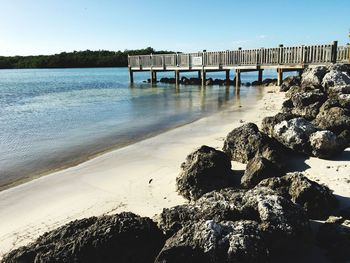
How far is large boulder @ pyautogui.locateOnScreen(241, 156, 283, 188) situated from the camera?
6.43 meters

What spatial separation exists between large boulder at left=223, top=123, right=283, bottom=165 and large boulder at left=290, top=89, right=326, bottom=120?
170 inches

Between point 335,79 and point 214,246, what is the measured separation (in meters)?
13.2

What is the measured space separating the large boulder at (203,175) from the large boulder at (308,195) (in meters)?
1.03

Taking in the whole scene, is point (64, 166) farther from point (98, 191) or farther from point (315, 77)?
point (315, 77)

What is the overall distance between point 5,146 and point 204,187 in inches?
340

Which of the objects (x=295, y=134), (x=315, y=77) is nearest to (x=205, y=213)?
(x=295, y=134)

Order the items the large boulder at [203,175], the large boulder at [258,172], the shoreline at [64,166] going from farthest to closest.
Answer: the shoreline at [64,166] → the large boulder at [258,172] → the large boulder at [203,175]

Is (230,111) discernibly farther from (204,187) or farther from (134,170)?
(204,187)

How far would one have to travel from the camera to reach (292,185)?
563 cm

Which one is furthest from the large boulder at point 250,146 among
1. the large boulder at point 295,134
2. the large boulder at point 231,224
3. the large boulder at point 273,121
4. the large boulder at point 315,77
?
the large boulder at point 315,77

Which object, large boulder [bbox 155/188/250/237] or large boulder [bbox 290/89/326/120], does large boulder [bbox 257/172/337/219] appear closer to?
large boulder [bbox 155/188/250/237]

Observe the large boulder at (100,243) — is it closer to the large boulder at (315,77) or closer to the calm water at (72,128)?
the calm water at (72,128)

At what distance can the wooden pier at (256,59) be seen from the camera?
20497 millimetres

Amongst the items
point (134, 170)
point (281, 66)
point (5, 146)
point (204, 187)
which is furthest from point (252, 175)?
point (281, 66)
